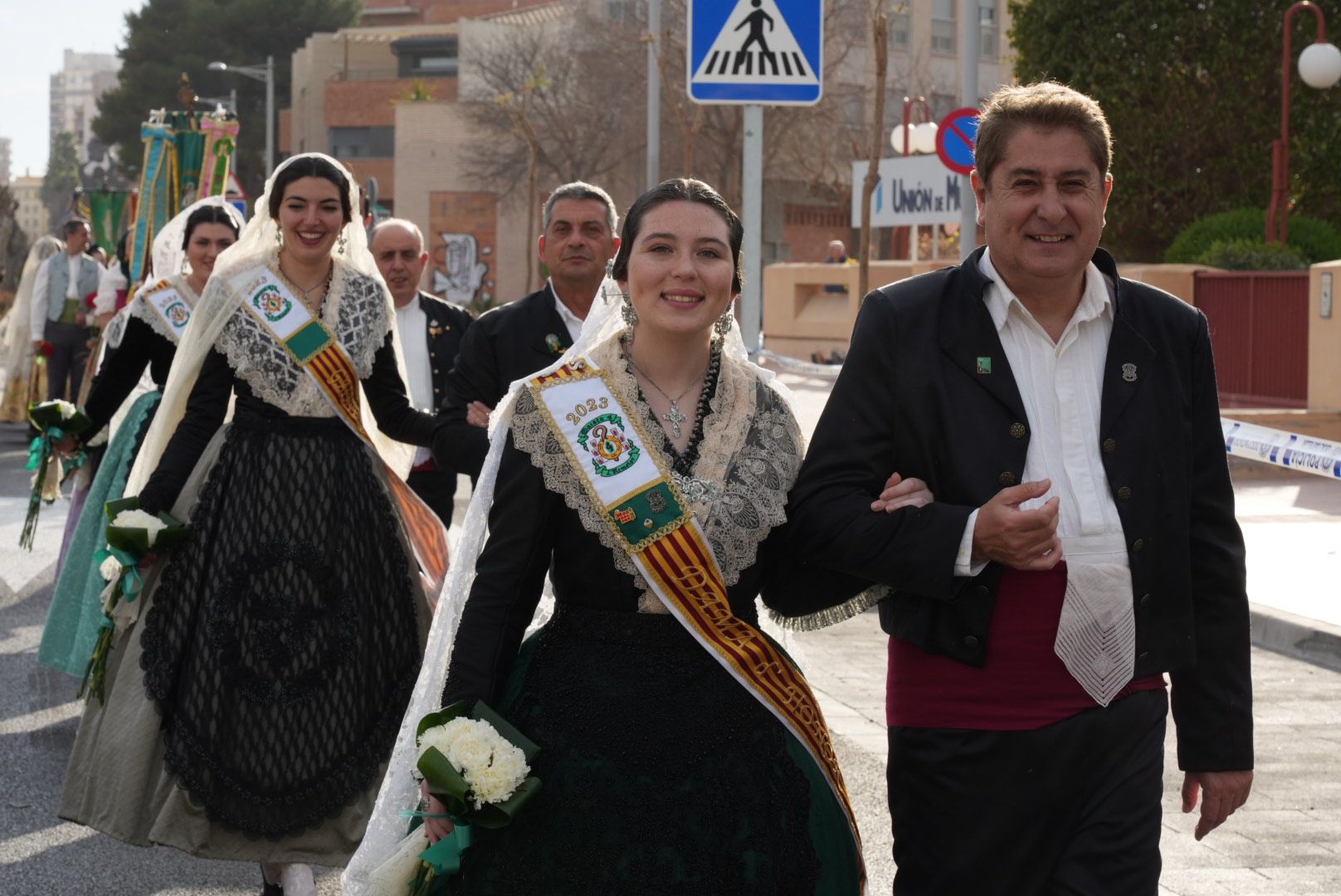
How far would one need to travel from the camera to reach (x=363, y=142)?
7181cm

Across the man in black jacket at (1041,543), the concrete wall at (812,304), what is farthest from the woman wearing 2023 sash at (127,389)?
the concrete wall at (812,304)

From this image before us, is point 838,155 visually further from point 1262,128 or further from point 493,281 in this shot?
point 1262,128

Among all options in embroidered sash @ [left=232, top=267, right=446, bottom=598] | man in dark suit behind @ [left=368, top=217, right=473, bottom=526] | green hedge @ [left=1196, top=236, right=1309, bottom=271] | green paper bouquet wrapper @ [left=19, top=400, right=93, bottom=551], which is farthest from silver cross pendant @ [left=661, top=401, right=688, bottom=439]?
green hedge @ [left=1196, top=236, right=1309, bottom=271]

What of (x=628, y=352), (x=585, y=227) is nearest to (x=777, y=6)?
(x=585, y=227)

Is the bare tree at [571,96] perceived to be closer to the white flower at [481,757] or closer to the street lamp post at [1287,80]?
the street lamp post at [1287,80]

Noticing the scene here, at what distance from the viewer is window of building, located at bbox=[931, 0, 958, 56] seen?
199 feet

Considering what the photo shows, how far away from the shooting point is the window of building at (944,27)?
60625 millimetres

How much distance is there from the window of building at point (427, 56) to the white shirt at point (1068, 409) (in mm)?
71428

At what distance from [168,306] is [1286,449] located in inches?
282

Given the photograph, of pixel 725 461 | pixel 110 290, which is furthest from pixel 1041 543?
pixel 110 290

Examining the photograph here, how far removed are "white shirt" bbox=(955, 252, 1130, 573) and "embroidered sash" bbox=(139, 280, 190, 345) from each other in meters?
4.03

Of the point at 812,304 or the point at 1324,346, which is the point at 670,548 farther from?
the point at 812,304

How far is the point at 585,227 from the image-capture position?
6.36 m

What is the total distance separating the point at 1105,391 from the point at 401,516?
292 cm
